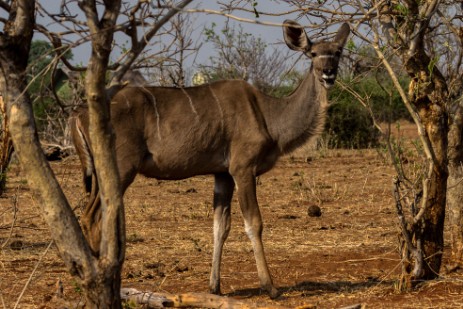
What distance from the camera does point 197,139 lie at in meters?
6.28

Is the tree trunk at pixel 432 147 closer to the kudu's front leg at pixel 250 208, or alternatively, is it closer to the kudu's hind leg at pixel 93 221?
the kudu's front leg at pixel 250 208

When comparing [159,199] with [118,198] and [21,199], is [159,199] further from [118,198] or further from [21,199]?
[118,198]

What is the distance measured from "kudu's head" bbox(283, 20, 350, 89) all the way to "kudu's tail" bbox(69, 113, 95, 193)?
5.25 feet

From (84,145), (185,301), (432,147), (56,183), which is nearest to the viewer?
(56,183)

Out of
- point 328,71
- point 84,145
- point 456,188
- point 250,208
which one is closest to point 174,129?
point 84,145

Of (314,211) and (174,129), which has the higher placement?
(174,129)

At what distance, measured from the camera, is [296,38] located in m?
6.60

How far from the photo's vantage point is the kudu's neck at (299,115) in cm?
657

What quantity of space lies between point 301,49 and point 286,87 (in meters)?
14.4

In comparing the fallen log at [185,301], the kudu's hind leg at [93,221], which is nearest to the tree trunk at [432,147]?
the fallen log at [185,301]

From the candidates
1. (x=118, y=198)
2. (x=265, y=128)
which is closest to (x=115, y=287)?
(x=118, y=198)

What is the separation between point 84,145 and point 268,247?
2371 mm

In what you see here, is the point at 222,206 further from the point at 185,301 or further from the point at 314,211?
the point at 314,211

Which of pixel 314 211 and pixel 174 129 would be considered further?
pixel 314 211
